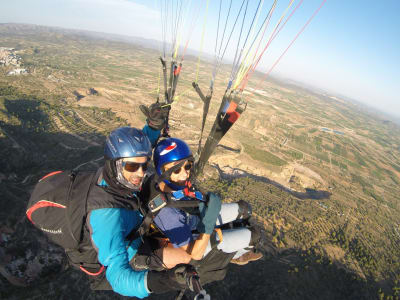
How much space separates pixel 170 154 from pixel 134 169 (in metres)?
0.91

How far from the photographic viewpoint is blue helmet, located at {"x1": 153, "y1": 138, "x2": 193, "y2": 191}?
3.71m

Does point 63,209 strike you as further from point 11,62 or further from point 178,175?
point 11,62

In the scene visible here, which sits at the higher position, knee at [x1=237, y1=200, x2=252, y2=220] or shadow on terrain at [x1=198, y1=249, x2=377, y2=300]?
knee at [x1=237, y1=200, x2=252, y2=220]

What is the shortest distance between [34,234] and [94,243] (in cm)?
1545

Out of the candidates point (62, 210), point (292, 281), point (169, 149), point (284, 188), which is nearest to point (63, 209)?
point (62, 210)

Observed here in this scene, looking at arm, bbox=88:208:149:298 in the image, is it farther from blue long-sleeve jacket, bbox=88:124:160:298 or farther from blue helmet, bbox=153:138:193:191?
blue helmet, bbox=153:138:193:191

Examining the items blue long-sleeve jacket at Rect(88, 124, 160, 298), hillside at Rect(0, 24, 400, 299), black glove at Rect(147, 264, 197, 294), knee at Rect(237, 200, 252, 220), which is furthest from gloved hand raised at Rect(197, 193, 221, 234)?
hillside at Rect(0, 24, 400, 299)

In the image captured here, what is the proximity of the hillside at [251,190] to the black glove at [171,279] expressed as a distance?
14.8ft

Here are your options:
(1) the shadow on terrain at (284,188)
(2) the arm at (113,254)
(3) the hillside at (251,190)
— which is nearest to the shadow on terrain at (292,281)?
(3) the hillside at (251,190)

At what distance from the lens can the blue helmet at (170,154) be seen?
371 centimetres

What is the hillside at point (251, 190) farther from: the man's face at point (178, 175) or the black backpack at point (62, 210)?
the black backpack at point (62, 210)

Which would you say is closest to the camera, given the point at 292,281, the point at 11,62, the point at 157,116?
the point at 157,116

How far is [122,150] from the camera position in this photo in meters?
2.89

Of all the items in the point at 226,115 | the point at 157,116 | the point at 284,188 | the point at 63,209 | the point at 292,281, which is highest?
the point at 226,115
